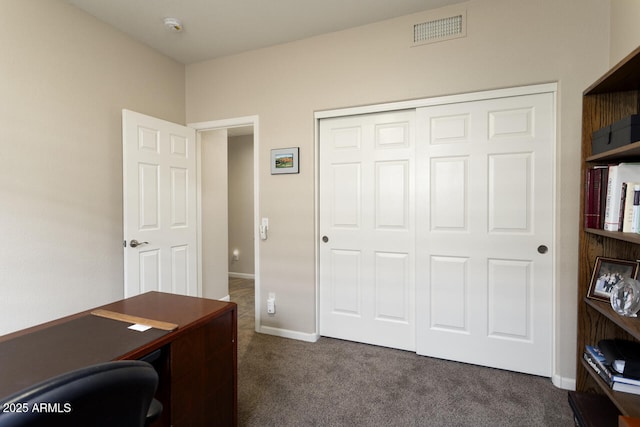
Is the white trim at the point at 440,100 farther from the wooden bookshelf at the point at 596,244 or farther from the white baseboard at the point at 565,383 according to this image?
the white baseboard at the point at 565,383

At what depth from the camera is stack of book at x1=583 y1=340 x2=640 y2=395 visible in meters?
1.36

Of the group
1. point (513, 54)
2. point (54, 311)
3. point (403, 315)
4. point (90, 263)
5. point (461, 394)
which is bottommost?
point (461, 394)

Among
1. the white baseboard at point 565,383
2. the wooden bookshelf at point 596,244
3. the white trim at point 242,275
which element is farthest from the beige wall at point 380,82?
the white trim at point 242,275

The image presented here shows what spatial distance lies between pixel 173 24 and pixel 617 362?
3.56 m

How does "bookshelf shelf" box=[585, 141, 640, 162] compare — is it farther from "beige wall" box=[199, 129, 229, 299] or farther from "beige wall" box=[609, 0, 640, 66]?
"beige wall" box=[199, 129, 229, 299]

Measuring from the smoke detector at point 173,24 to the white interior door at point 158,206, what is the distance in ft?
2.49

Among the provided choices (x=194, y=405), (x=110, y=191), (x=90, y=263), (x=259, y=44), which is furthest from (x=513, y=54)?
(x=90, y=263)

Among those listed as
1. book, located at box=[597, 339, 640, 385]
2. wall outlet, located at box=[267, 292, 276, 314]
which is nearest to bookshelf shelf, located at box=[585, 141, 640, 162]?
book, located at box=[597, 339, 640, 385]

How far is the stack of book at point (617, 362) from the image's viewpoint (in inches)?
53.7

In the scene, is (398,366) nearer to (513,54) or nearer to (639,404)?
(639,404)

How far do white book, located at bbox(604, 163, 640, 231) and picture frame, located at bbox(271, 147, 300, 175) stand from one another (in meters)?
2.10

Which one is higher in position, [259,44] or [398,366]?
[259,44]

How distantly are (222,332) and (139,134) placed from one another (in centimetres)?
199

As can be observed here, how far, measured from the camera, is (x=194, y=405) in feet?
4.29
